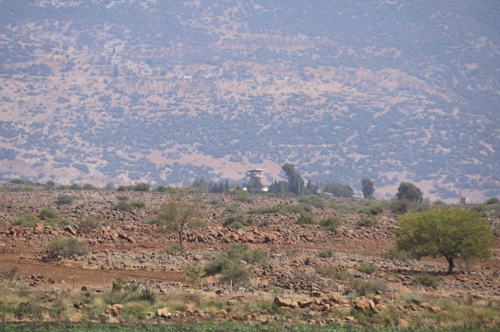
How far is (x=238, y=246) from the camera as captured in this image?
35781 mm

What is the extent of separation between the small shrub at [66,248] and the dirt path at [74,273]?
79cm

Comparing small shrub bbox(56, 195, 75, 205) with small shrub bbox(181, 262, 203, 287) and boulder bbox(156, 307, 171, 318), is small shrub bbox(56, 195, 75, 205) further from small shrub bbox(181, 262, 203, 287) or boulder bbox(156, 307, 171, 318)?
boulder bbox(156, 307, 171, 318)

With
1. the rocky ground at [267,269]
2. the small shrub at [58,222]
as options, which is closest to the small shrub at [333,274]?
the rocky ground at [267,269]

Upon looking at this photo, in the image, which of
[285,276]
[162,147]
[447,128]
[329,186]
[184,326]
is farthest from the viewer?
[447,128]

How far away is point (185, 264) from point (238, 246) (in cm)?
382

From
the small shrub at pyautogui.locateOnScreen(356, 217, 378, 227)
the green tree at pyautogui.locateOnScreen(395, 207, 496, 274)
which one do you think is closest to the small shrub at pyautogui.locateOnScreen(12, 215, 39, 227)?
the green tree at pyautogui.locateOnScreen(395, 207, 496, 274)

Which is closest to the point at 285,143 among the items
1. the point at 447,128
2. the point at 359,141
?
the point at 359,141

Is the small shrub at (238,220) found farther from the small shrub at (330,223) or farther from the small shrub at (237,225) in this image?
the small shrub at (330,223)

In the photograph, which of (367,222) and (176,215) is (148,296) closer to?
(176,215)

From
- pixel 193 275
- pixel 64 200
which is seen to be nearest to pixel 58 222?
pixel 64 200

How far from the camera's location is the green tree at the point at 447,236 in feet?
115

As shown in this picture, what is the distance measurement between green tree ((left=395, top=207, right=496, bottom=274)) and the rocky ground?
2.44 ft

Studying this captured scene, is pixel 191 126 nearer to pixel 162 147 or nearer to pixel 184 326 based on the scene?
pixel 162 147

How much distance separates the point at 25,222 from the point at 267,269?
12983 millimetres
